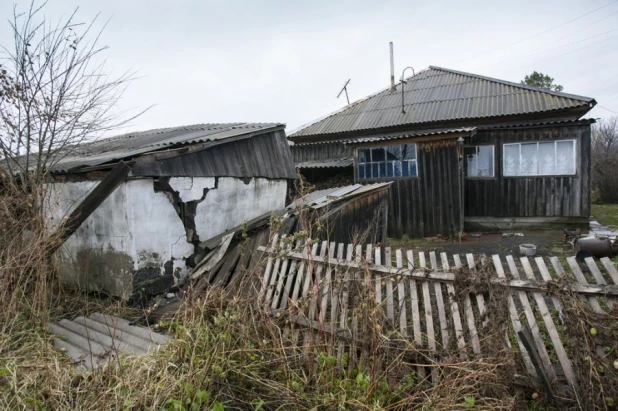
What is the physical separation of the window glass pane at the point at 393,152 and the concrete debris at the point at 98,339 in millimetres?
8991

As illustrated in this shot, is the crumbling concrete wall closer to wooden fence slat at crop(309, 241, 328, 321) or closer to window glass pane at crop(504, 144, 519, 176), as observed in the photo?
wooden fence slat at crop(309, 241, 328, 321)

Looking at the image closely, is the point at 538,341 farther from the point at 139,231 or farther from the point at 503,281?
the point at 139,231

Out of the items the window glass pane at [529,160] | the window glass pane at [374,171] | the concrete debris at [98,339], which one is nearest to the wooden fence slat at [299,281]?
the concrete debris at [98,339]

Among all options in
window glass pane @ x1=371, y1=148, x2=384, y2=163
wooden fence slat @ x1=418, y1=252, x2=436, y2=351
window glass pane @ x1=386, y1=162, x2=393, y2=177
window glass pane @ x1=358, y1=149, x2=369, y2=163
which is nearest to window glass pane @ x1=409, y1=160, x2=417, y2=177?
window glass pane @ x1=386, y1=162, x2=393, y2=177

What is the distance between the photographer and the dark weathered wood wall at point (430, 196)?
10.3 m

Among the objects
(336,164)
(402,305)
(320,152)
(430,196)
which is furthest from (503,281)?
(320,152)

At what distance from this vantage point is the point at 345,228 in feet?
21.3

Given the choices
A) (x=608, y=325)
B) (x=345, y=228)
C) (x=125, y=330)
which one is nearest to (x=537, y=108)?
(x=345, y=228)

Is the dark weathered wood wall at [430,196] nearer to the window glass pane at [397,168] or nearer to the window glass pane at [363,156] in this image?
the window glass pane at [397,168]

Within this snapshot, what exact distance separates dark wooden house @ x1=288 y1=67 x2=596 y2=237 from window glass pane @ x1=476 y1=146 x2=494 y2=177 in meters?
0.03

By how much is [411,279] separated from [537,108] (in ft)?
35.0

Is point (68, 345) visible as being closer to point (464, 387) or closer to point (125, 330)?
point (125, 330)

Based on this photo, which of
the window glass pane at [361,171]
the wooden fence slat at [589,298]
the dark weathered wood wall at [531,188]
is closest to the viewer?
the wooden fence slat at [589,298]

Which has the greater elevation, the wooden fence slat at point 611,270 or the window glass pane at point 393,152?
the window glass pane at point 393,152
